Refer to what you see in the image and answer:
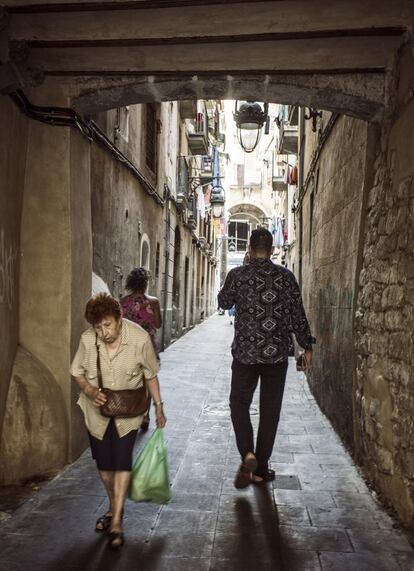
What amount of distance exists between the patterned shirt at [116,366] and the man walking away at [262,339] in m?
1.11

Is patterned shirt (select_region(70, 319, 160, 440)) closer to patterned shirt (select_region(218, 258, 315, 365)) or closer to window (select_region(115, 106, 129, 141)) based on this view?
patterned shirt (select_region(218, 258, 315, 365))

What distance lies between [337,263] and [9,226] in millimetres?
3465

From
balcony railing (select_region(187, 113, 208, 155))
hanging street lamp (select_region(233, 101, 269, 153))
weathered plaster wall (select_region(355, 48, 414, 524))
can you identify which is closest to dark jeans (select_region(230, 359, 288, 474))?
weathered plaster wall (select_region(355, 48, 414, 524))

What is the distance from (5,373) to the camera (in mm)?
4266

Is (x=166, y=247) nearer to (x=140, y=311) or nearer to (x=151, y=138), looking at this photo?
(x=151, y=138)

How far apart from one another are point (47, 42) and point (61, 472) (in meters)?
3.23

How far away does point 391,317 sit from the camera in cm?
378

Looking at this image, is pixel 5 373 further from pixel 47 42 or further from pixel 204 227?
pixel 204 227

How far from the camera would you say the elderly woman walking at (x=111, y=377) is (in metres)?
3.22

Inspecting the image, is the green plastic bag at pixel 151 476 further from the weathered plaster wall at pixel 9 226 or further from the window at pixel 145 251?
the window at pixel 145 251

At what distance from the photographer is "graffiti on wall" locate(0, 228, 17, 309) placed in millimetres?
4188

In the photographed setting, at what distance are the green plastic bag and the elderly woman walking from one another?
54mm

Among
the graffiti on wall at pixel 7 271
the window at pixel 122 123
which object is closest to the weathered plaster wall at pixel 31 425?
the graffiti on wall at pixel 7 271

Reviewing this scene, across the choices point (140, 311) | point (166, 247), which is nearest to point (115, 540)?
point (140, 311)
